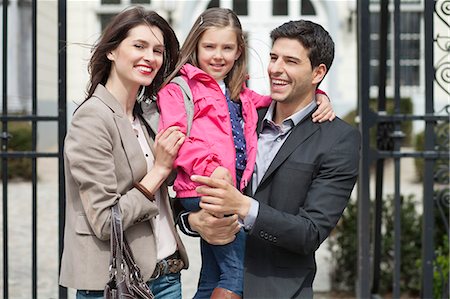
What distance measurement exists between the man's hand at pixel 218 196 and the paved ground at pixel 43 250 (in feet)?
12.6

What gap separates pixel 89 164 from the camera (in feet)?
8.41

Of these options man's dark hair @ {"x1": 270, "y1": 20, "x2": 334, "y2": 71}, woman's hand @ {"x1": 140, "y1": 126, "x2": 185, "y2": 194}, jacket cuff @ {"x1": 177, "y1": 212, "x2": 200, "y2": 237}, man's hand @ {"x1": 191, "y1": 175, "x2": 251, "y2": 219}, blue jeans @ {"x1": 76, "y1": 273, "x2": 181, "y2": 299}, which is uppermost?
man's dark hair @ {"x1": 270, "y1": 20, "x2": 334, "y2": 71}

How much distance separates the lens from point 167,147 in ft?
8.82

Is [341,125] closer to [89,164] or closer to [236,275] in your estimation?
[236,275]

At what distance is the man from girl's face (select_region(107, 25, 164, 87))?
42 centimetres

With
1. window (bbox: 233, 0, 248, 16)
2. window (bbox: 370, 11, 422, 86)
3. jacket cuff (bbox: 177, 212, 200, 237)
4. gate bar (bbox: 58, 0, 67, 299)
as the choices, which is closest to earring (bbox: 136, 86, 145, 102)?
jacket cuff (bbox: 177, 212, 200, 237)

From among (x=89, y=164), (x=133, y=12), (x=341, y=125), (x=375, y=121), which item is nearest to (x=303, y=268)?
(x=341, y=125)

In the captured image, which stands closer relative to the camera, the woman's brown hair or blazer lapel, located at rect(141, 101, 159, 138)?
the woman's brown hair

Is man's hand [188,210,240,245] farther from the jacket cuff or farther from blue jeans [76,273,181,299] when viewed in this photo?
blue jeans [76,273,181,299]

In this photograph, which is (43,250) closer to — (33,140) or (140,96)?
(33,140)

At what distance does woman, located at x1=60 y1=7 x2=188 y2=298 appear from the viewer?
260cm

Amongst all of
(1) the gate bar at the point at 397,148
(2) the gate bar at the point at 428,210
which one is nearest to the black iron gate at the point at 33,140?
(1) the gate bar at the point at 397,148

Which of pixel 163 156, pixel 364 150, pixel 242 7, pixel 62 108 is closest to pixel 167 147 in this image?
pixel 163 156

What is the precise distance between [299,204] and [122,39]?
853 mm
